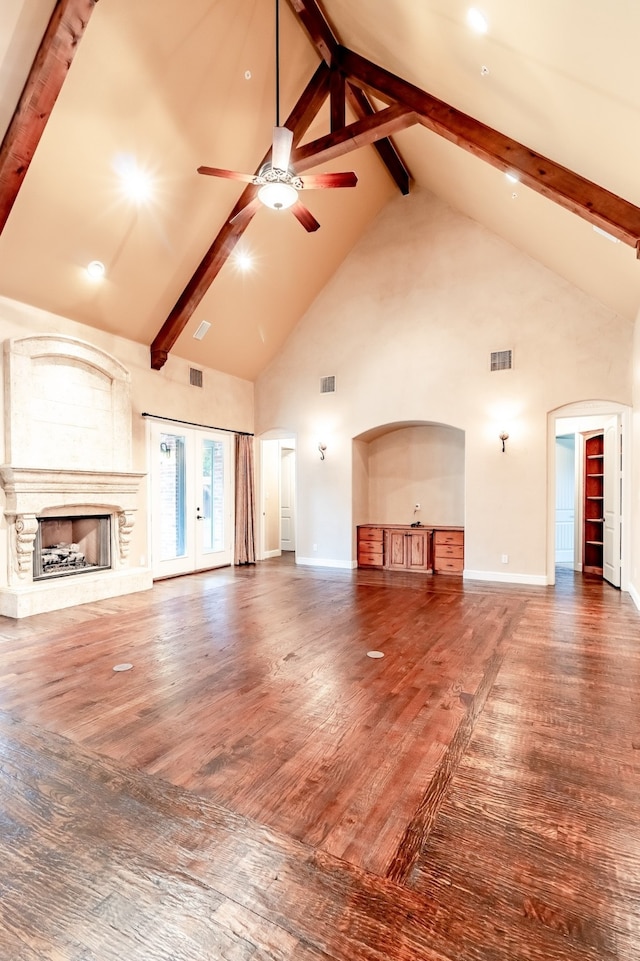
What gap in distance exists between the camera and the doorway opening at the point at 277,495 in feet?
30.9

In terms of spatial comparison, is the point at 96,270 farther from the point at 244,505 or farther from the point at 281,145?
the point at 244,505

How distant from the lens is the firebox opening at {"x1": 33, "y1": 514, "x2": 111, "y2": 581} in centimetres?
574

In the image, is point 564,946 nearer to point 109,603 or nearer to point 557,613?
point 557,613

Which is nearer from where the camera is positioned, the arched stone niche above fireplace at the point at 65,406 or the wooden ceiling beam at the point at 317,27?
the wooden ceiling beam at the point at 317,27

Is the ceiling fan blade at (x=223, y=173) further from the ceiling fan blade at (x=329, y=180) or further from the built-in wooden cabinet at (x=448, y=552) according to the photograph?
the built-in wooden cabinet at (x=448, y=552)

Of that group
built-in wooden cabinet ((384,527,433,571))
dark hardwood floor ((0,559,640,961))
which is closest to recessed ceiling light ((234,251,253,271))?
built-in wooden cabinet ((384,527,433,571))

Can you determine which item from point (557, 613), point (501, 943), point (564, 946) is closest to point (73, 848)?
point (501, 943)

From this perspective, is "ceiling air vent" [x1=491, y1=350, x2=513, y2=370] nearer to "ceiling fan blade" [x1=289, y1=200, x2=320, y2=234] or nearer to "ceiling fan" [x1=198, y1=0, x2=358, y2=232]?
"ceiling fan blade" [x1=289, y1=200, x2=320, y2=234]

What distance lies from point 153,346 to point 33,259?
210cm

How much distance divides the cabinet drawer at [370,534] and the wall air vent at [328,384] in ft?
8.27

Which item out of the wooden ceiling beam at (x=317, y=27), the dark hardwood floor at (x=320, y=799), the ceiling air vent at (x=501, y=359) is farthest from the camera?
the ceiling air vent at (x=501, y=359)

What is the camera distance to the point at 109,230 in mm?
5391

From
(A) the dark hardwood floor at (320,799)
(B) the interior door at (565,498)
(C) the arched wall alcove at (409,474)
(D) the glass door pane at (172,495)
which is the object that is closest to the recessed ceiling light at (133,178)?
(D) the glass door pane at (172,495)

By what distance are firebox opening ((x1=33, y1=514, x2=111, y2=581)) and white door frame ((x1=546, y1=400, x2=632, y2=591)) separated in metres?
6.26
